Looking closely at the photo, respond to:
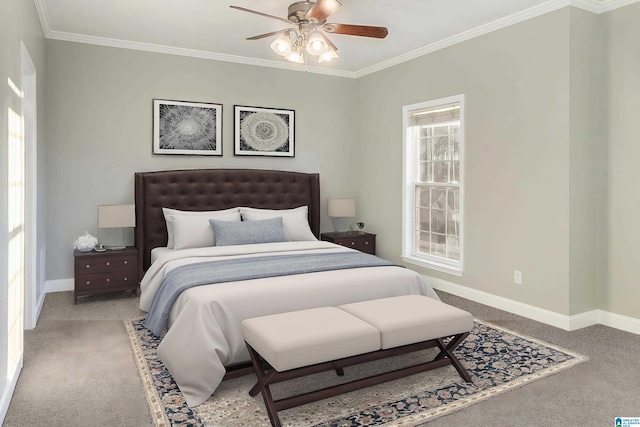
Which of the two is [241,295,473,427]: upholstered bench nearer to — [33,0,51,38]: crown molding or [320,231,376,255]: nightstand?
[320,231,376,255]: nightstand

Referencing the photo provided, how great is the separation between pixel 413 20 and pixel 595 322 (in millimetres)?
3121

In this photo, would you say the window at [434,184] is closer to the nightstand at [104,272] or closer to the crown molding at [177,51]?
the crown molding at [177,51]

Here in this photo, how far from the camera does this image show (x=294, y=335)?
2320 millimetres

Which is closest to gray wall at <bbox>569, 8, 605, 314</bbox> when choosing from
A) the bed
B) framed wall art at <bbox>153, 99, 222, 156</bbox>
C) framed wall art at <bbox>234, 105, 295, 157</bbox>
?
the bed

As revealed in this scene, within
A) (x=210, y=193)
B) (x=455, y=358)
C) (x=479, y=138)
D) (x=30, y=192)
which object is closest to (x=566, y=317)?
(x=455, y=358)

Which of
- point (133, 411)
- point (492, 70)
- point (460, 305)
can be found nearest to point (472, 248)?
point (460, 305)

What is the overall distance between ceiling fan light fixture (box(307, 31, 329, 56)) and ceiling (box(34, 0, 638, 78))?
65cm

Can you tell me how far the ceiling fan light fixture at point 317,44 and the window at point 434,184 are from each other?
1.93 m

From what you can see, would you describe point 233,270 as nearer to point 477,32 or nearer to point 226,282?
point 226,282

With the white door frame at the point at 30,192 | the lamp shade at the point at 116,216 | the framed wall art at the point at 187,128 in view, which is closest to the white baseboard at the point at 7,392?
the white door frame at the point at 30,192

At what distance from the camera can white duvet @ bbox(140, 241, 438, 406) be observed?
2604 millimetres

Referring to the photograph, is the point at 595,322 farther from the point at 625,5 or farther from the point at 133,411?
the point at 133,411

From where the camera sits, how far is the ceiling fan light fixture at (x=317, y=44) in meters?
3.26

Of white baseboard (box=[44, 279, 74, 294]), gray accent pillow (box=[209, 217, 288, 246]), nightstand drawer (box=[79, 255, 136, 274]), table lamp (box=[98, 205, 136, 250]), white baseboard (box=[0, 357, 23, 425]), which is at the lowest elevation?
white baseboard (box=[0, 357, 23, 425])
